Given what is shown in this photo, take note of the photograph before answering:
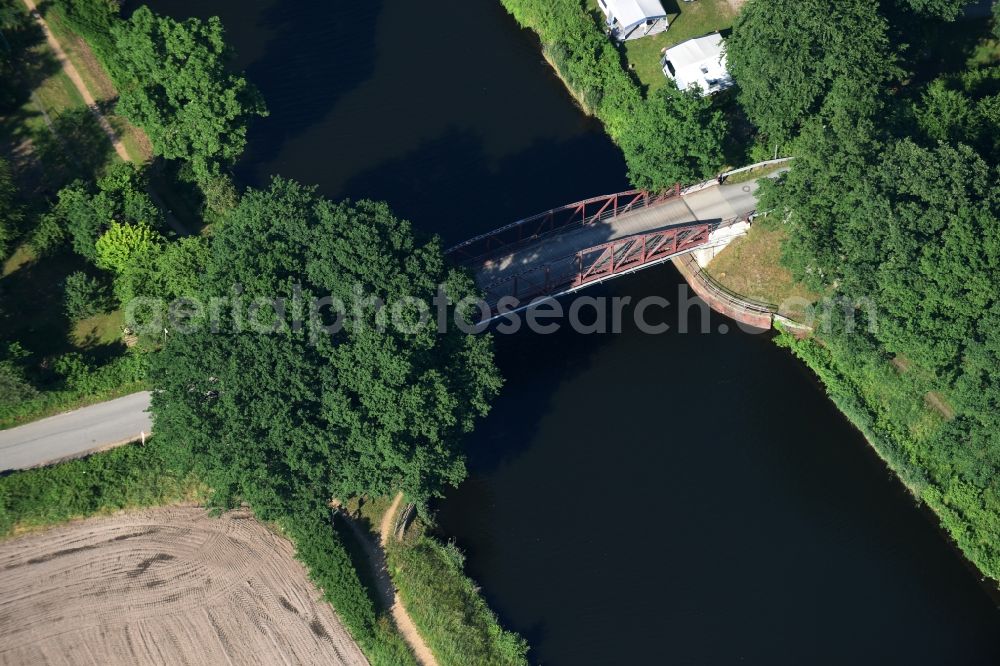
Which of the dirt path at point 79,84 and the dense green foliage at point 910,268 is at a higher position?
the dirt path at point 79,84

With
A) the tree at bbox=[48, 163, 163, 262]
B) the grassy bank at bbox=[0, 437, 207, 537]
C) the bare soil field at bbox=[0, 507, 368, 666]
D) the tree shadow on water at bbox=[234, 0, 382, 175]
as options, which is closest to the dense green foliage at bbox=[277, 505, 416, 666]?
the bare soil field at bbox=[0, 507, 368, 666]

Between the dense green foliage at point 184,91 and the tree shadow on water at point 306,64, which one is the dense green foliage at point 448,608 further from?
the tree shadow on water at point 306,64

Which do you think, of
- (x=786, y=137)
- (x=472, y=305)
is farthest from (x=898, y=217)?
(x=472, y=305)

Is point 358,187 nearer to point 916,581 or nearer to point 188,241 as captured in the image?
point 188,241

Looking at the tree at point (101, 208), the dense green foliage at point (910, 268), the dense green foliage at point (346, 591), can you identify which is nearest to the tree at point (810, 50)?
the dense green foliage at point (910, 268)

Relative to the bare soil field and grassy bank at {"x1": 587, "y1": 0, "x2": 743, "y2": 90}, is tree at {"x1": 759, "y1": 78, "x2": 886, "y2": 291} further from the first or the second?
the bare soil field

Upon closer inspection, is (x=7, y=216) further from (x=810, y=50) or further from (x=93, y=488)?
(x=810, y=50)

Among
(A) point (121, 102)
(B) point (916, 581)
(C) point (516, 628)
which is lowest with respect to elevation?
(B) point (916, 581)
